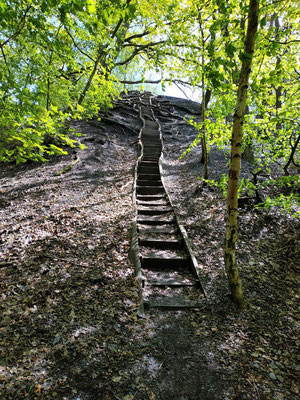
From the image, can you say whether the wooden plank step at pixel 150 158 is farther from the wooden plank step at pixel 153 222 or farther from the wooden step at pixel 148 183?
the wooden plank step at pixel 153 222

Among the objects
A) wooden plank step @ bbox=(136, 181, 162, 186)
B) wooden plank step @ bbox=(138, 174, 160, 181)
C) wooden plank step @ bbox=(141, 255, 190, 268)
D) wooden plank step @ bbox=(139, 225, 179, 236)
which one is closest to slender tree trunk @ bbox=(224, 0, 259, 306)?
wooden plank step @ bbox=(141, 255, 190, 268)

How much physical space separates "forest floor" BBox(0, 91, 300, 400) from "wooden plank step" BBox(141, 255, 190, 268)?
42cm

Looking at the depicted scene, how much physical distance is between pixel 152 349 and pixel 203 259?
257 centimetres

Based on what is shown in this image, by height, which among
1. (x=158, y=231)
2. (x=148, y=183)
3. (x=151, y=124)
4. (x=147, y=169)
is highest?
(x=151, y=124)

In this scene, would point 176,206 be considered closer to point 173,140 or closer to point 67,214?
point 67,214

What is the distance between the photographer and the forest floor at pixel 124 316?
2986 mm

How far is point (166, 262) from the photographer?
5.53 metres

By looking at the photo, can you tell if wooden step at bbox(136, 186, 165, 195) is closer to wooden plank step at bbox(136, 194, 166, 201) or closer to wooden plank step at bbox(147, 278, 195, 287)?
wooden plank step at bbox(136, 194, 166, 201)

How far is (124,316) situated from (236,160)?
331cm

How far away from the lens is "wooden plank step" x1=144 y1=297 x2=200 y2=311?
14.2ft

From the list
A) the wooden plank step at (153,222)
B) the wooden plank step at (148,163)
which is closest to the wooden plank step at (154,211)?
the wooden plank step at (153,222)

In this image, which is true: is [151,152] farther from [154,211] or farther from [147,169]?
[154,211]

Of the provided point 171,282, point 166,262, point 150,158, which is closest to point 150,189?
point 150,158

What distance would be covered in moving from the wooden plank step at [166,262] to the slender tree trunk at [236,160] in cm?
141
